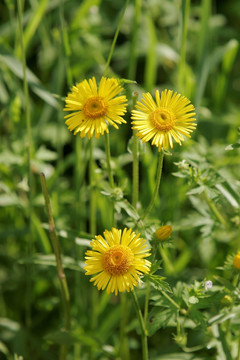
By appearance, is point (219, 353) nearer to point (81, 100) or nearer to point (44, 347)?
point (44, 347)

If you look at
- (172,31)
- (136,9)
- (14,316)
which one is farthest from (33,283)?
(172,31)

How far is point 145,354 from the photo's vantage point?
1.19 meters

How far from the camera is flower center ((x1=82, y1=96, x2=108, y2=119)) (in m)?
1.12

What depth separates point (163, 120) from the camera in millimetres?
1098

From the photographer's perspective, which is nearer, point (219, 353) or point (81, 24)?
point (219, 353)

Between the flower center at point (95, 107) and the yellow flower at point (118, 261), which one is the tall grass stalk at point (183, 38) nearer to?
the flower center at point (95, 107)

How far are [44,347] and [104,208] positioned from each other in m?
0.56

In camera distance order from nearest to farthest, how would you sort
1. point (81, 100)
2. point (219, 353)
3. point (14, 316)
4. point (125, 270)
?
point (125, 270), point (81, 100), point (219, 353), point (14, 316)

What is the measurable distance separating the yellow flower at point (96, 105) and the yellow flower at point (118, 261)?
27 cm

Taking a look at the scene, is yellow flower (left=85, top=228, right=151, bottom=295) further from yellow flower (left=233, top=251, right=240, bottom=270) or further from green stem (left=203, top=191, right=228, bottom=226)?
green stem (left=203, top=191, right=228, bottom=226)

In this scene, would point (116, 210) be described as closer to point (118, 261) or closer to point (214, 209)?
point (118, 261)

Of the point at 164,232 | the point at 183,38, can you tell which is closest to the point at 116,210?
the point at 164,232

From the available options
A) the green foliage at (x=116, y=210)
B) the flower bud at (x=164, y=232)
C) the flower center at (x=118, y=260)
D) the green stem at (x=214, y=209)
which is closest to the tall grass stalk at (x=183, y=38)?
the green foliage at (x=116, y=210)

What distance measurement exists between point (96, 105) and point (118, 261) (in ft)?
1.27
